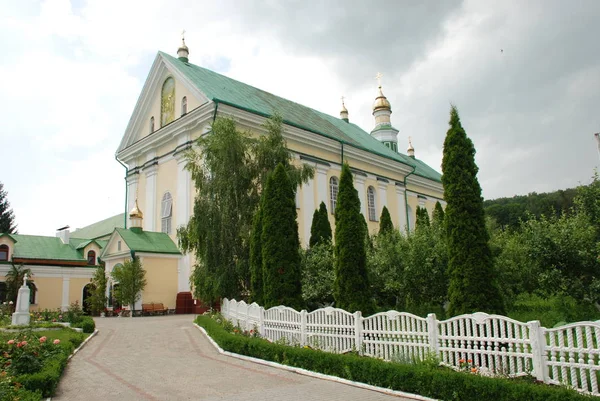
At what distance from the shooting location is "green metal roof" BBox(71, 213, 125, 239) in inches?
1692

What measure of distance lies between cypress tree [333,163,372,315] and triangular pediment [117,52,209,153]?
16341 mm

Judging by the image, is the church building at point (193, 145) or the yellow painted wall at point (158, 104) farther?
the yellow painted wall at point (158, 104)

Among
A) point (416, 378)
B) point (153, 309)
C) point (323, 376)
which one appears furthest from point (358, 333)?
point (153, 309)

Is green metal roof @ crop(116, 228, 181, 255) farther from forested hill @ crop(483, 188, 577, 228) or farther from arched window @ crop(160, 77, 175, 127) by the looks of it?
forested hill @ crop(483, 188, 577, 228)

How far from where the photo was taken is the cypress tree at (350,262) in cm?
1261

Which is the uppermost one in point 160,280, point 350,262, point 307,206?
point 307,206

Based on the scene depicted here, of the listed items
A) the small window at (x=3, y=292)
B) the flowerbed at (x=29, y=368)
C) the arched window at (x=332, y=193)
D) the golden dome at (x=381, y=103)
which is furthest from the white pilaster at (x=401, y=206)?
the flowerbed at (x=29, y=368)

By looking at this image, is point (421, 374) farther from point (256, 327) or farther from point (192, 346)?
point (192, 346)

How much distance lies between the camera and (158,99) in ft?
106

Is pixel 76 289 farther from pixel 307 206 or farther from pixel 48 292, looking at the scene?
pixel 307 206

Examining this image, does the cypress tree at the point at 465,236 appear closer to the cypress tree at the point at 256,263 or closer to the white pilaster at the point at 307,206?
the cypress tree at the point at 256,263

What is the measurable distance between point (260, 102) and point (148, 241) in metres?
11.6

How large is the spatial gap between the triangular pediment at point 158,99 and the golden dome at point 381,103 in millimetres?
27043

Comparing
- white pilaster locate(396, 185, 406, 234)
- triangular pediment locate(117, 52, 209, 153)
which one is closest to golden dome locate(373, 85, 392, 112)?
white pilaster locate(396, 185, 406, 234)
